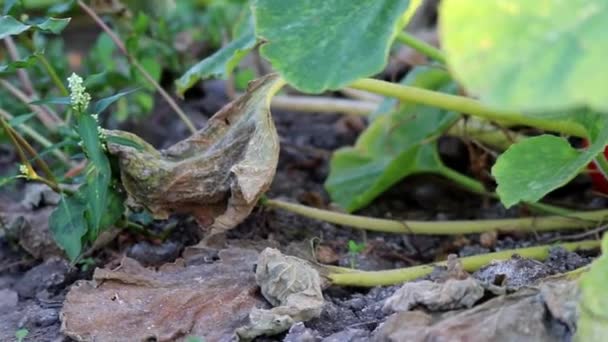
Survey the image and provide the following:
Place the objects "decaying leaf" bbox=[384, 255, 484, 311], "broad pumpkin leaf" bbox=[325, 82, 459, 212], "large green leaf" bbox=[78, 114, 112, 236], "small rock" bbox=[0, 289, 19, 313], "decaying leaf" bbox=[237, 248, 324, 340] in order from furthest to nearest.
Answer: "broad pumpkin leaf" bbox=[325, 82, 459, 212] < "small rock" bbox=[0, 289, 19, 313] < "large green leaf" bbox=[78, 114, 112, 236] < "decaying leaf" bbox=[237, 248, 324, 340] < "decaying leaf" bbox=[384, 255, 484, 311]

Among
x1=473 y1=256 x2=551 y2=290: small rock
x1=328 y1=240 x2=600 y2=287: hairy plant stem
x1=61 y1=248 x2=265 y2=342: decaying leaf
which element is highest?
x1=61 y1=248 x2=265 y2=342: decaying leaf

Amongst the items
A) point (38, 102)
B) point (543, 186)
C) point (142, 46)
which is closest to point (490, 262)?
point (543, 186)

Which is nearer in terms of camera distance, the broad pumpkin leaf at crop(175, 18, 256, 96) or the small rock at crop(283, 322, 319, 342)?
the small rock at crop(283, 322, 319, 342)

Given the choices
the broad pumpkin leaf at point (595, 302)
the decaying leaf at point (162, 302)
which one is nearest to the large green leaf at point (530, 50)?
the broad pumpkin leaf at point (595, 302)

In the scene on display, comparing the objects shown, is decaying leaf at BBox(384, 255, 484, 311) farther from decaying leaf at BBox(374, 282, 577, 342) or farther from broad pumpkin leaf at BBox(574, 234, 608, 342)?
broad pumpkin leaf at BBox(574, 234, 608, 342)

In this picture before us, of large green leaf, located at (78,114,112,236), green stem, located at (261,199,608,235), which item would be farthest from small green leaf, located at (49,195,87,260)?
green stem, located at (261,199,608,235)

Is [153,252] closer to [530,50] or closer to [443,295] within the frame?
[443,295]

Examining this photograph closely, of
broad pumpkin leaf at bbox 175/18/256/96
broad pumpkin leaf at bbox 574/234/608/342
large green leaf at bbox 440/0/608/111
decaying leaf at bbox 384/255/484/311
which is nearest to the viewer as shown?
large green leaf at bbox 440/0/608/111

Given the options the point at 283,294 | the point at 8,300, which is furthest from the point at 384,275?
Answer: the point at 8,300
